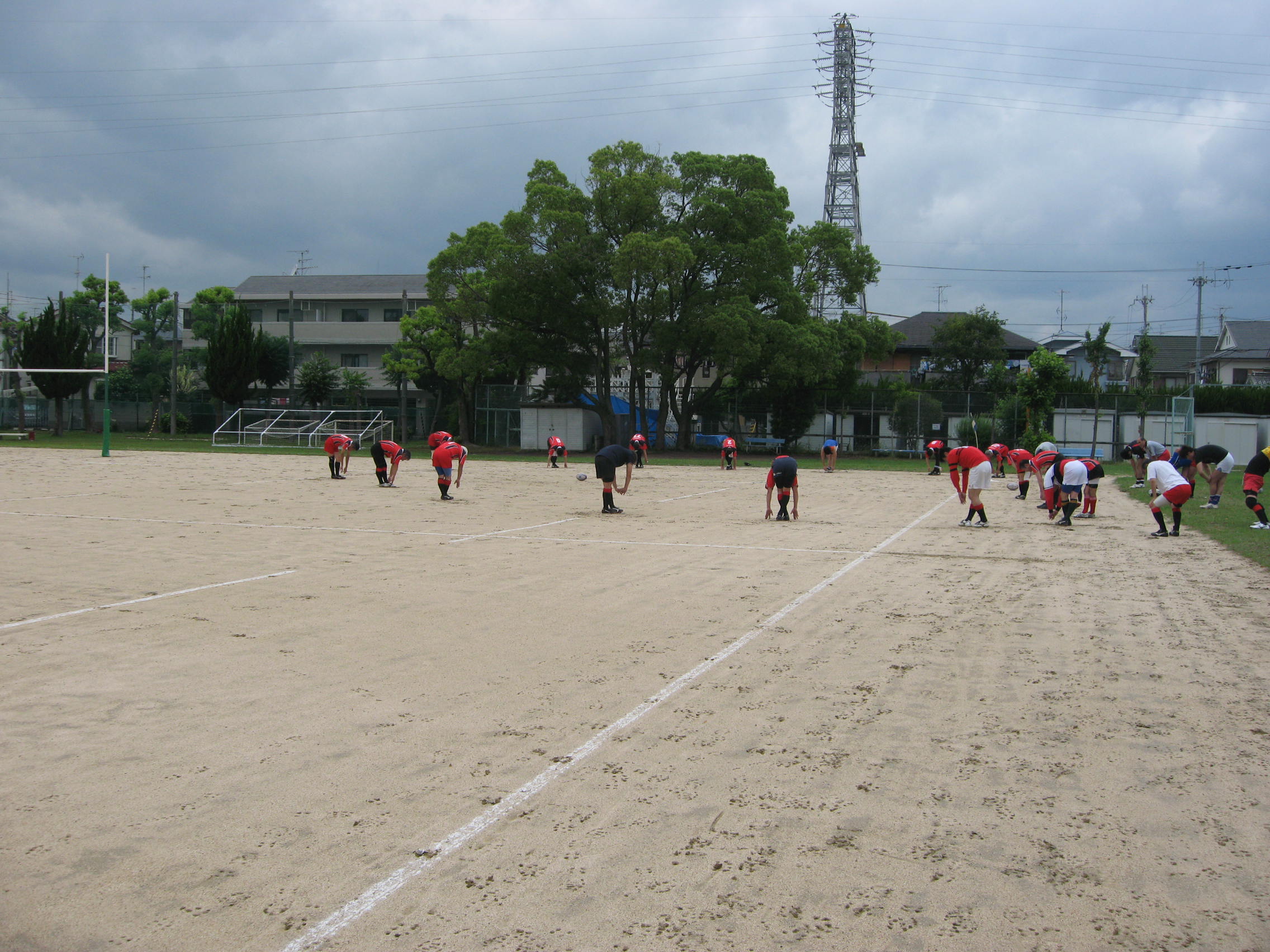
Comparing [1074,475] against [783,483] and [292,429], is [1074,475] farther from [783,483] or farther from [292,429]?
[292,429]

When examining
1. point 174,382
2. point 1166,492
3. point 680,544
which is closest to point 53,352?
point 174,382

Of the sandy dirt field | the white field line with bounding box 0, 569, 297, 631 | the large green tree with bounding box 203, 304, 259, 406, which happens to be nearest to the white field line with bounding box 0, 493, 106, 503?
the sandy dirt field

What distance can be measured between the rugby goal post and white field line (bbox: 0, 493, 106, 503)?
29471mm

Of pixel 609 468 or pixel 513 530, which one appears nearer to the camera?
pixel 513 530

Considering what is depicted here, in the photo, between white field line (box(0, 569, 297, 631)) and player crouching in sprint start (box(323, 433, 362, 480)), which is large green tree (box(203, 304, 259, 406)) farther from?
white field line (box(0, 569, 297, 631))

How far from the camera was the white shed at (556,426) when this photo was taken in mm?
48750

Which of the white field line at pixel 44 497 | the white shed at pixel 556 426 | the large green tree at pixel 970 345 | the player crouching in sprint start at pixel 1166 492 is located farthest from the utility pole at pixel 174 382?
the player crouching in sprint start at pixel 1166 492

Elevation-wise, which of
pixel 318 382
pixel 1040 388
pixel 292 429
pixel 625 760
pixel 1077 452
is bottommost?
pixel 625 760

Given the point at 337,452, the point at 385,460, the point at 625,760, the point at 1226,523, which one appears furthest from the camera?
the point at 337,452

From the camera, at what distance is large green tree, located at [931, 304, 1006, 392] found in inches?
2421

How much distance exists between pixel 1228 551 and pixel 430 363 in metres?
46.2

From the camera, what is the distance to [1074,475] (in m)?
17.2

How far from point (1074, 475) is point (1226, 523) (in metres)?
2.75

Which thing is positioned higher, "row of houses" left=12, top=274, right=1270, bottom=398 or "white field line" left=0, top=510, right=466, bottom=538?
"row of houses" left=12, top=274, right=1270, bottom=398
